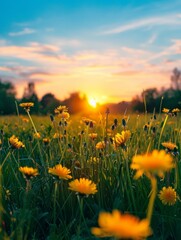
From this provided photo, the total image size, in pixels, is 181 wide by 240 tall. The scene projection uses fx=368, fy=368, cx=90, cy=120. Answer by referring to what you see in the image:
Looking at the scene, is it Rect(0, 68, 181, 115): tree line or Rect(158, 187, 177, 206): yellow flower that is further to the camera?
Rect(0, 68, 181, 115): tree line

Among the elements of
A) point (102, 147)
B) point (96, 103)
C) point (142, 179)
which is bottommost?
point (142, 179)

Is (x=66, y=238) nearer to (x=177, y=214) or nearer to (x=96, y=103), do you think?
(x=177, y=214)

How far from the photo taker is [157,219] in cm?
154

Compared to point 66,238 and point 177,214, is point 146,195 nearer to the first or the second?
point 177,214

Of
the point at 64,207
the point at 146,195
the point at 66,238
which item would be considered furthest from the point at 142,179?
the point at 66,238

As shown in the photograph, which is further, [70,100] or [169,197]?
[70,100]

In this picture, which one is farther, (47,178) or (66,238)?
(47,178)

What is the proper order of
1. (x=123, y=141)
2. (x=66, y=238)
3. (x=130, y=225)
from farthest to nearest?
(x=123, y=141)
(x=66, y=238)
(x=130, y=225)

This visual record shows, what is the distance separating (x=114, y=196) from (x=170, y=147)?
1.13ft

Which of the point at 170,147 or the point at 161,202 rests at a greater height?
the point at 170,147

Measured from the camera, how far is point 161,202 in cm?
162

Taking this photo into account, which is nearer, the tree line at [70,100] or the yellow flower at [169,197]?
the yellow flower at [169,197]

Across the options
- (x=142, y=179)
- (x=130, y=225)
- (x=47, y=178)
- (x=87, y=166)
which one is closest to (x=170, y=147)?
(x=142, y=179)

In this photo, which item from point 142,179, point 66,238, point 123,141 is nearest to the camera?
point 66,238
